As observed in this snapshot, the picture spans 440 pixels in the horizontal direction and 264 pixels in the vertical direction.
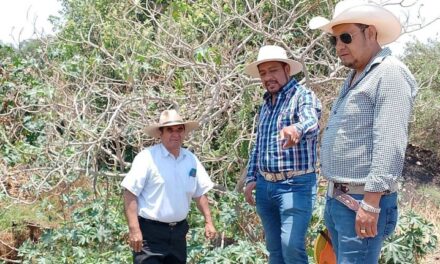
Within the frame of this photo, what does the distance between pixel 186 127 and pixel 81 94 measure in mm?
1688

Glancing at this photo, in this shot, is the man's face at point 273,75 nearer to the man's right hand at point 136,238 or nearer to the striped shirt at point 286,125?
the striped shirt at point 286,125

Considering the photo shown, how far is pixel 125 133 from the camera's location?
561 cm

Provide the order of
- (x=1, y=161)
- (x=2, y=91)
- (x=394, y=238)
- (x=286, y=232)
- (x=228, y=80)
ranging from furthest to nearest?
(x=2, y=91) < (x=1, y=161) < (x=228, y=80) < (x=394, y=238) < (x=286, y=232)

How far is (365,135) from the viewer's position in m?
A: 2.78

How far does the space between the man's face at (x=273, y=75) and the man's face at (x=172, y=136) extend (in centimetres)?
66

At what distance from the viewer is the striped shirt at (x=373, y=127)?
265 centimetres

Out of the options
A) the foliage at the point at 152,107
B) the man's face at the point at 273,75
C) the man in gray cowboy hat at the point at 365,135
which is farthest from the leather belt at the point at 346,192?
the foliage at the point at 152,107

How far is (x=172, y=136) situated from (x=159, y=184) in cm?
33

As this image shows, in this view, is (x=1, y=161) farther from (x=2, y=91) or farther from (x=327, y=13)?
(x=327, y=13)

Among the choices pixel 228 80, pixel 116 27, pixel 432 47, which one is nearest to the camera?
pixel 228 80

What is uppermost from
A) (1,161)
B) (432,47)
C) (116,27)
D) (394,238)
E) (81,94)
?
(432,47)

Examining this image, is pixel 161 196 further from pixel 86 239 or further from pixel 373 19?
pixel 373 19

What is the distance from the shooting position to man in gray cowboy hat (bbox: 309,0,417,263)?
2.66 metres

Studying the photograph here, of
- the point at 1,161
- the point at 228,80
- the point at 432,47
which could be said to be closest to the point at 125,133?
the point at 228,80
